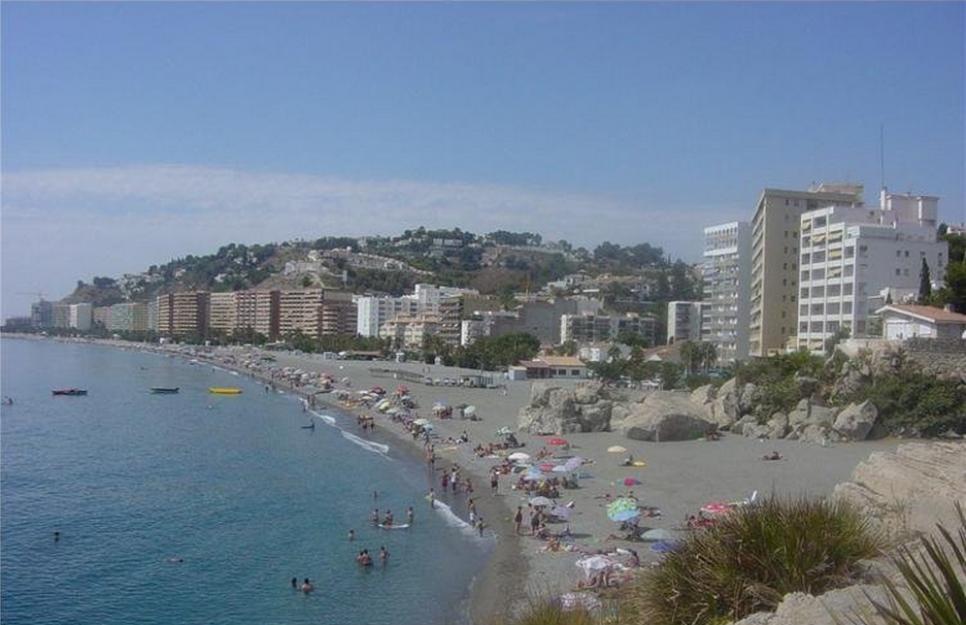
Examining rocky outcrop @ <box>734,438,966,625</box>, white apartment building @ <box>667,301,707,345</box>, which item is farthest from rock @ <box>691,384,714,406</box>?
white apartment building @ <box>667,301,707,345</box>

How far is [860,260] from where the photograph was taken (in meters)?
48.3

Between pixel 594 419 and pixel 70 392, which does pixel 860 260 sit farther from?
pixel 70 392

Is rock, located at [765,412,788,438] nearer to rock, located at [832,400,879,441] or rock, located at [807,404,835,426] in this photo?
rock, located at [807,404,835,426]

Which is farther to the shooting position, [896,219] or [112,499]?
[896,219]

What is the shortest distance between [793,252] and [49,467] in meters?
42.7

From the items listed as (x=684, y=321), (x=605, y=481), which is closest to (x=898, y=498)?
(x=605, y=481)

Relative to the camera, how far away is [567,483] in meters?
30.2

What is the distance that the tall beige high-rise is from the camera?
56062 millimetres

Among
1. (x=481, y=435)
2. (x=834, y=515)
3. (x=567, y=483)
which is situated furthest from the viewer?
(x=481, y=435)

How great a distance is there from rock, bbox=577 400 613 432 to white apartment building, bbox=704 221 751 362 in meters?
23.7

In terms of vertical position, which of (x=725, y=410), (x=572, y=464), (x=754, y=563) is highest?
(x=754, y=563)

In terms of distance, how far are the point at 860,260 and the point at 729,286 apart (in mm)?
17153

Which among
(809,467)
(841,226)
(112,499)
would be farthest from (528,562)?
(841,226)

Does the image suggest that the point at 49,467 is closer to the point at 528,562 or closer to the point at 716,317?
the point at 528,562
